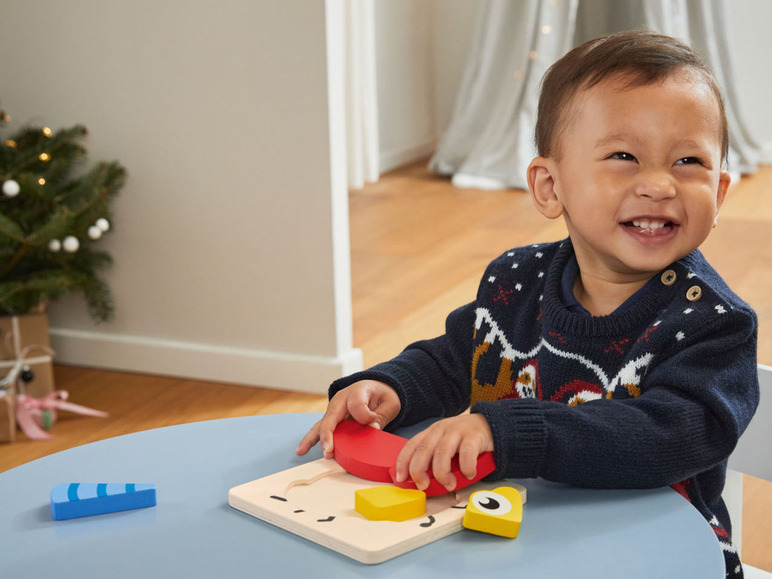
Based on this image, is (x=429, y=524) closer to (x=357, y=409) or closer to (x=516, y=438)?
(x=516, y=438)

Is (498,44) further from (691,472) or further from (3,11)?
(691,472)

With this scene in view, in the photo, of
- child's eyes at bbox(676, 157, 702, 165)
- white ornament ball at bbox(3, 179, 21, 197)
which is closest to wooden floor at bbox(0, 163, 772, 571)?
white ornament ball at bbox(3, 179, 21, 197)

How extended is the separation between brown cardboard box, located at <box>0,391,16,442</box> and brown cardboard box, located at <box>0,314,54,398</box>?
0.59 ft

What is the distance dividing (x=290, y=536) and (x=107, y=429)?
167 cm

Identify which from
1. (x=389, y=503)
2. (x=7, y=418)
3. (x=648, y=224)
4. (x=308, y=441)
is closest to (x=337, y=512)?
(x=389, y=503)

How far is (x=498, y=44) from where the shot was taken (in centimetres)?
488

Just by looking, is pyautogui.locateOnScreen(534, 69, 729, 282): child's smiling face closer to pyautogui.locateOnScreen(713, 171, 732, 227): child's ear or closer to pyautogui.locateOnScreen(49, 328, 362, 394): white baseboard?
pyautogui.locateOnScreen(713, 171, 732, 227): child's ear

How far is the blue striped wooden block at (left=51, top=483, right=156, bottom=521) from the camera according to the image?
2.24ft

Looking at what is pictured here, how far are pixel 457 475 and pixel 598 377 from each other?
247 millimetres

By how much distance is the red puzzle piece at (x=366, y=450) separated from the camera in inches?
29.0

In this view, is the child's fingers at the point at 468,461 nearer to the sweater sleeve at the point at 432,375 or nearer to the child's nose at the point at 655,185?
the sweater sleeve at the point at 432,375

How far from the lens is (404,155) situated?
5.38 metres

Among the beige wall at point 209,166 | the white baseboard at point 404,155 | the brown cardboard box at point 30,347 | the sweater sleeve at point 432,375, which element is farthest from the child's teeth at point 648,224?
the white baseboard at point 404,155

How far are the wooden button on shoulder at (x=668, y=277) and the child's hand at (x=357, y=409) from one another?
0.89 feet
